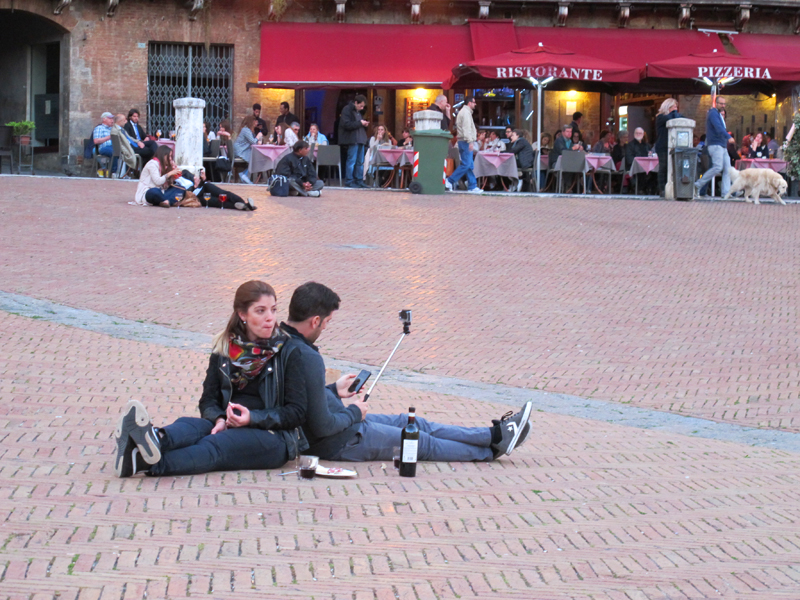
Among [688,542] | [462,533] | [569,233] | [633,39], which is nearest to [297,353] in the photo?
[462,533]

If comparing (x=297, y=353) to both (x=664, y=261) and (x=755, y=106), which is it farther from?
(x=755, y=106)

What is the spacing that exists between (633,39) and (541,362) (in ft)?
61.4

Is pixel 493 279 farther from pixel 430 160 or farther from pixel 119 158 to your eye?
pixel 119 158

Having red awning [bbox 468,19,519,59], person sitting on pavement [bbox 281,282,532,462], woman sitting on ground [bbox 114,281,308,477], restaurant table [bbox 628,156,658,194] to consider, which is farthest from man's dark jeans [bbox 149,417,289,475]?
red awning [bbox 468,19,519,59]

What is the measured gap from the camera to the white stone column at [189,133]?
58.3 feet

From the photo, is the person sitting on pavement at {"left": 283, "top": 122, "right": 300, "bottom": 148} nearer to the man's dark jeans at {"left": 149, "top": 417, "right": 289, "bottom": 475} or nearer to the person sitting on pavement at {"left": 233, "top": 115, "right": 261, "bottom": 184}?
the person sitting on pavement at {"left": 233, "top": 115, "right": 261, "bottom": 184}

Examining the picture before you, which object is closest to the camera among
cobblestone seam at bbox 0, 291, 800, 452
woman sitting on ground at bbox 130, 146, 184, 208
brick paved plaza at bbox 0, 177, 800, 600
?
brick paved plaza at bbox 0, 177, 800, 600

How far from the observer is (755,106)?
85.1 ft

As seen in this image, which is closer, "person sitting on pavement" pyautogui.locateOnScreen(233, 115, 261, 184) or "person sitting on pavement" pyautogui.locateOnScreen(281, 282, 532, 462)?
"person sitting on pavement" pyautogui.locateOnScreen(281, 282, 532, 462)

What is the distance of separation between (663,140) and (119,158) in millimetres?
10259

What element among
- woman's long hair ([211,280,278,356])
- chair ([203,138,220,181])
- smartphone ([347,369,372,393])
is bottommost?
smartphone ([347,369,372,393])

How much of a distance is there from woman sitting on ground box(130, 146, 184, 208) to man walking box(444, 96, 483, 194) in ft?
19.3

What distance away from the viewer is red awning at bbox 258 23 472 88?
23.5 meters

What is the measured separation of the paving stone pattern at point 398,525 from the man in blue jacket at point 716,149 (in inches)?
538
